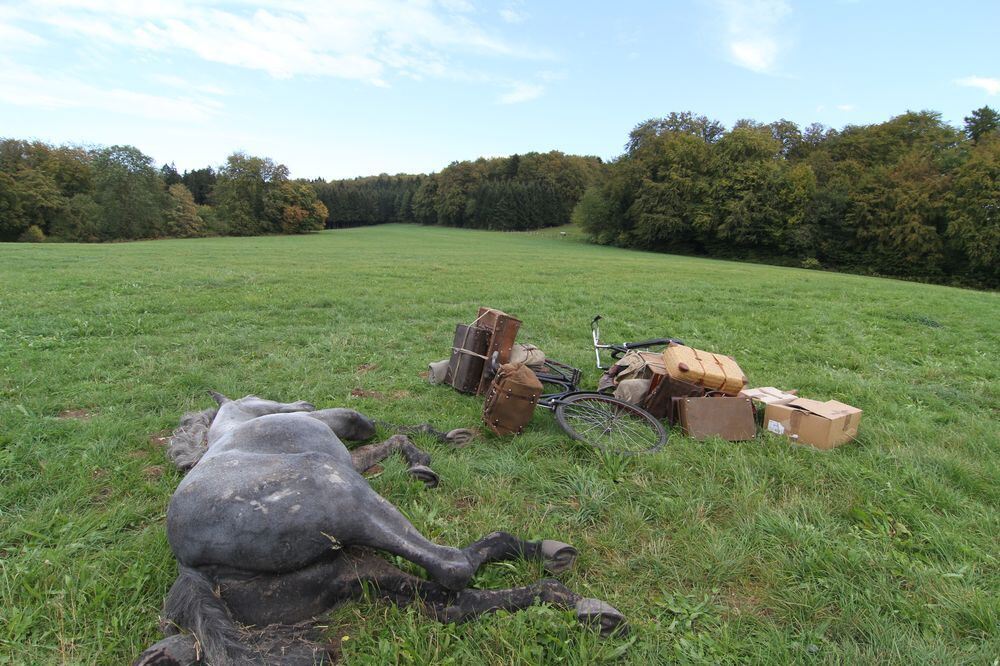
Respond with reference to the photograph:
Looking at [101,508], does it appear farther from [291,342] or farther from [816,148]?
[816,148]

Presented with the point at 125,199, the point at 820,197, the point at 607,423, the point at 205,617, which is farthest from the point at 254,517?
the point at 125,199

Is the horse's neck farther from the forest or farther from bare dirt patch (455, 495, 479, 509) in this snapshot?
the forest

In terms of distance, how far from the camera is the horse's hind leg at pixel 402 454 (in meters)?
3.44

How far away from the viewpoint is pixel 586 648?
2.10 metres

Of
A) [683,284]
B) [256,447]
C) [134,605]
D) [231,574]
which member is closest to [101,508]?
[134,605]

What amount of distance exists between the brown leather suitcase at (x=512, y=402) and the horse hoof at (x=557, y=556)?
1.66 meters

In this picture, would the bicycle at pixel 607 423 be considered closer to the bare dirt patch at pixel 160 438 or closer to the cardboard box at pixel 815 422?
the cardboard box at pixel 815 422

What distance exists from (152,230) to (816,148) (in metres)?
78.2

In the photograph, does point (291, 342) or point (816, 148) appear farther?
point (816, 148)

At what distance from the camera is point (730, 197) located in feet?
157

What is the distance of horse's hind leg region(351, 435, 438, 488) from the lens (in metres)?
3.44

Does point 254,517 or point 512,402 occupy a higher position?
point 254,517

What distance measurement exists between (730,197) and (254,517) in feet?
175

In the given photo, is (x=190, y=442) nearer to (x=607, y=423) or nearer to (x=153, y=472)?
(x=153, y=472)
